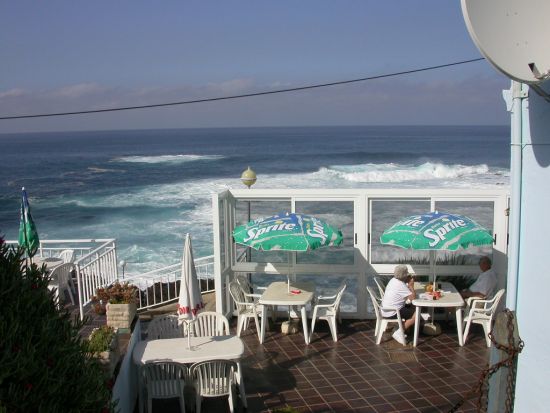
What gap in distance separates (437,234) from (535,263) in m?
4.01

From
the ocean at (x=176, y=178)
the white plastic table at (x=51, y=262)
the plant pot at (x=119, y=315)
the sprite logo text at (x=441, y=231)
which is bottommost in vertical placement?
the ocean at (x=176, y=178)

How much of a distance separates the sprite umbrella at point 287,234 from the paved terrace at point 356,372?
140 centimetres

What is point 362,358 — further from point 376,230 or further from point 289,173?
point 289,173

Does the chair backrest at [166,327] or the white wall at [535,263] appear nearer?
the white wall at [535,263]

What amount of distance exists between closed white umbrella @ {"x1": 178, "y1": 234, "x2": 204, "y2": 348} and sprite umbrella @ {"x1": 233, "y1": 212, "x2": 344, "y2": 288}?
1.76 meters

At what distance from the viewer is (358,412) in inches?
245

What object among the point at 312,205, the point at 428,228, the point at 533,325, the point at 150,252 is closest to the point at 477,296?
the point at 428,228

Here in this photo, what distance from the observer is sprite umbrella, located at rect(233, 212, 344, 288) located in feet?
26.6

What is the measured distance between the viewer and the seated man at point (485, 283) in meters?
8.41

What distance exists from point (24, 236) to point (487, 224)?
16538mm

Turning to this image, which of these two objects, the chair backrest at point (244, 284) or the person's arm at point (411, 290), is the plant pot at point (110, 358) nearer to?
the chair backrest at point (244, 284)

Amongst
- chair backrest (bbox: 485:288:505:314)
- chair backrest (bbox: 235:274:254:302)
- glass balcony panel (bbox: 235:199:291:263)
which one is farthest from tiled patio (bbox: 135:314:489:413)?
glass balcony panel (bbox: 235:199:291:263)

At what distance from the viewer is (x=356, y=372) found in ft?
23.9

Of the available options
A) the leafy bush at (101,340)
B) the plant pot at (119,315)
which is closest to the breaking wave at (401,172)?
the plant pot at (119,315)
